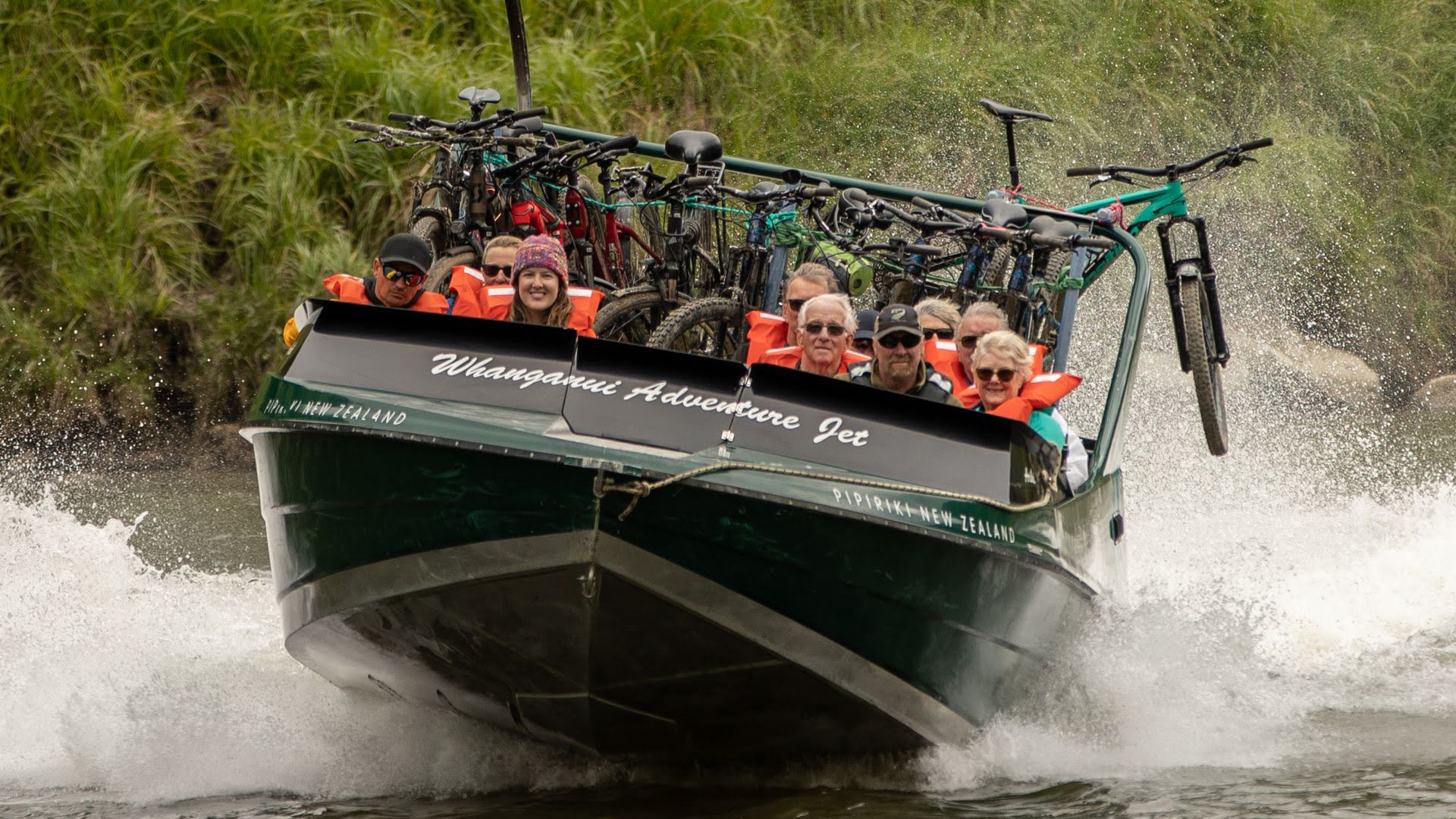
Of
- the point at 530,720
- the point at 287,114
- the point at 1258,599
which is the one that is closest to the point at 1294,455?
the point at 1258,599

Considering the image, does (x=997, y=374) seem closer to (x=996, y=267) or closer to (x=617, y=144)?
(x=996, y=267)

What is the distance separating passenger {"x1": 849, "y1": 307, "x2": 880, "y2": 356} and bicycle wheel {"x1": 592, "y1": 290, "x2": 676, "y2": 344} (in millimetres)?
1294

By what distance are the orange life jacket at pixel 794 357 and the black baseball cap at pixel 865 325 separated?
9 centimetres

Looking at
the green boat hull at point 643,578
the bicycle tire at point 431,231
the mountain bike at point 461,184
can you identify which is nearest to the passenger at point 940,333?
the green boat hull at point 643,578

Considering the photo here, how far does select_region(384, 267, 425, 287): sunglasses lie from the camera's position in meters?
6.27

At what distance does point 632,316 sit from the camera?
7422 millimetres

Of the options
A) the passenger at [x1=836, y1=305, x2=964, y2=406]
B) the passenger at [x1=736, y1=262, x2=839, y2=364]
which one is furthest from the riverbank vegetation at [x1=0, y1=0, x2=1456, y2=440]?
the passenger at [x1=836, y1=305, x2=964, y2=406]

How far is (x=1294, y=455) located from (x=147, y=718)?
854cm

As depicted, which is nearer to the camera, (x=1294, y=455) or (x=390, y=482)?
(x=390, y=482)

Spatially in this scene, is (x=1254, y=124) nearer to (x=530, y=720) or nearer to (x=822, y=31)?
(x=822, y=31)

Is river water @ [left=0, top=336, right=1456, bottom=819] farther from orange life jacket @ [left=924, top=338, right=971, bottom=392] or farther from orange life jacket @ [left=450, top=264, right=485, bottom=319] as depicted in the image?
orange life jacket @ [left=450, top=264, right=485, bottom=319]

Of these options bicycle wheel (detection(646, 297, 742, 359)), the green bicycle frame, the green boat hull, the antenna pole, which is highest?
the antenna pole

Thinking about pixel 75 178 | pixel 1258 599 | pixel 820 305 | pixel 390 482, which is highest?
pixel 75 178

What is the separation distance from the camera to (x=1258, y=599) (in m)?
8.76
